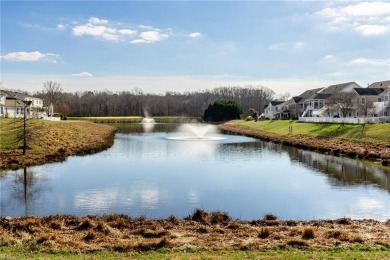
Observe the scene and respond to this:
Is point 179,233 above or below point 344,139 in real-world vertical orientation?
below

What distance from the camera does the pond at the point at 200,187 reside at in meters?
18.5

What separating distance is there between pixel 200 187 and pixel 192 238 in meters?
10.8

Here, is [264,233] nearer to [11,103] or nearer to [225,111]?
[11,103]

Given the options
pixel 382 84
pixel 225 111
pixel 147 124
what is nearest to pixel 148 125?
pixel 147 124

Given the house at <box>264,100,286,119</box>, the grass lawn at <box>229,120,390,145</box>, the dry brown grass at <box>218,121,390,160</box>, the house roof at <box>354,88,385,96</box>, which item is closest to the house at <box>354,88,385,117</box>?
the house roof at <box>354,88,385,96</box>

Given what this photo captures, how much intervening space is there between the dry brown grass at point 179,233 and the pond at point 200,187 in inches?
80.0

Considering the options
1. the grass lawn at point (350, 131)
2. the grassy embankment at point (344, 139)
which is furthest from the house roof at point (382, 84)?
the grassy embankment at point (344, 139)

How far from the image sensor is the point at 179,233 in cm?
1350

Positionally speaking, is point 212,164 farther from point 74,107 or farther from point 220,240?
point 74,107

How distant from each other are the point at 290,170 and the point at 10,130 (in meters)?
30.6

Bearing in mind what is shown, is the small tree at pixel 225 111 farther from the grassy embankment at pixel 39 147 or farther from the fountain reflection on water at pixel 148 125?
the grassy embankment at pixel 39 147

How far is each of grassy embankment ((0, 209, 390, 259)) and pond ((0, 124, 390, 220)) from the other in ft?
6.98

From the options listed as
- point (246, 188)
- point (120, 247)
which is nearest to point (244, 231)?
point (120, 247)

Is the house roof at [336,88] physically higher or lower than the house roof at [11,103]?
higher
